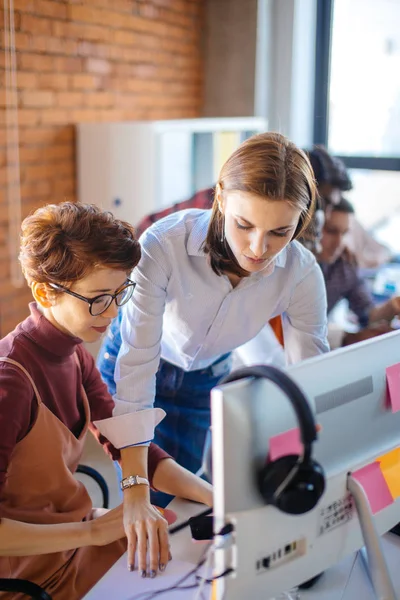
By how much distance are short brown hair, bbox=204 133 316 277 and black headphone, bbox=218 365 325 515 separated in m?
0.42

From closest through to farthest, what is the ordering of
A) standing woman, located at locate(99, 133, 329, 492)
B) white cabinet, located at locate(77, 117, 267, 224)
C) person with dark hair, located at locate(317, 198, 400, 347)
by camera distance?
standing woman, located at locate(99, 133, 329, 492), person with dark hair, located at locate(317, 198, 400, 347), white cabinet, located at locate(77, 117, 267, 224)

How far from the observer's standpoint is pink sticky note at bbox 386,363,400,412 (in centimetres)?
97

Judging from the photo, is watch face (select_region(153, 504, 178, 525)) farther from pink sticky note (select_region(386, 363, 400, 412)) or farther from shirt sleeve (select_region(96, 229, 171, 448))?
pink sticky note (select_region(386, 363, 400, 412))

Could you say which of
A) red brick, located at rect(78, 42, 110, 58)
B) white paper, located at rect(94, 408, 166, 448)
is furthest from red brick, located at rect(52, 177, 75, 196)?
white paper, located at rect(94, 408, 166, 448)

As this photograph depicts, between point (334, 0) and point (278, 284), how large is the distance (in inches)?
118

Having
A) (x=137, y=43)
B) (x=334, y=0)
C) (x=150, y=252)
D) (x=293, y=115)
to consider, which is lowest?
(x=150, y=252)

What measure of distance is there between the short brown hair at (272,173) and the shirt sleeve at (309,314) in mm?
130

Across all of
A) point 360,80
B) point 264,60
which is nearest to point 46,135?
point 264,60

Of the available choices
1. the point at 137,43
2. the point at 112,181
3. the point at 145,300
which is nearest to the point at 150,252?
the point at 145,300

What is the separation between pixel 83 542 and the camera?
1098mm

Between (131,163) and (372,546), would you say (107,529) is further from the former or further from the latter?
(131,163)

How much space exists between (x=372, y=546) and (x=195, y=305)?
Answer: 612mm

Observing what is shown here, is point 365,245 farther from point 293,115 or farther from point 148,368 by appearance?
point 148,368

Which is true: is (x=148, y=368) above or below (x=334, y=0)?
below
